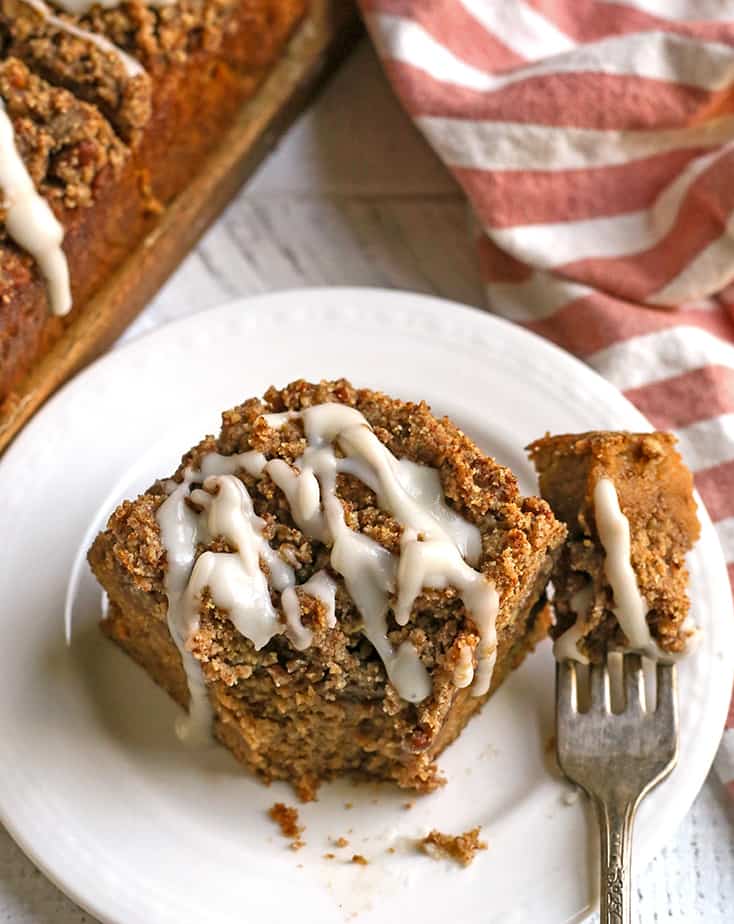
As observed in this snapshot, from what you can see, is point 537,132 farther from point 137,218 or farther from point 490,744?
point 490,744

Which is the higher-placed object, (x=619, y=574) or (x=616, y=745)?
(x=619, y=574)

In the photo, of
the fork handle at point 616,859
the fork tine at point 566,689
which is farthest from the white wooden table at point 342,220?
the fork handle at point 616,859

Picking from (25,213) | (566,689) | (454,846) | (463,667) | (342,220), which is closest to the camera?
(463,667)

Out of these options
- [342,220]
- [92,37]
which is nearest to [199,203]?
[342,220]

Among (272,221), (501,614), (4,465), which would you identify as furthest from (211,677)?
(272,221)

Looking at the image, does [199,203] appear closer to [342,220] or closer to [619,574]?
[342,220]

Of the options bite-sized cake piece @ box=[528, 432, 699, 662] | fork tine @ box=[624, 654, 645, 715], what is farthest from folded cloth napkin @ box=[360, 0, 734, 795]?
fork tine @ box=[624, 654, 645, 715]
